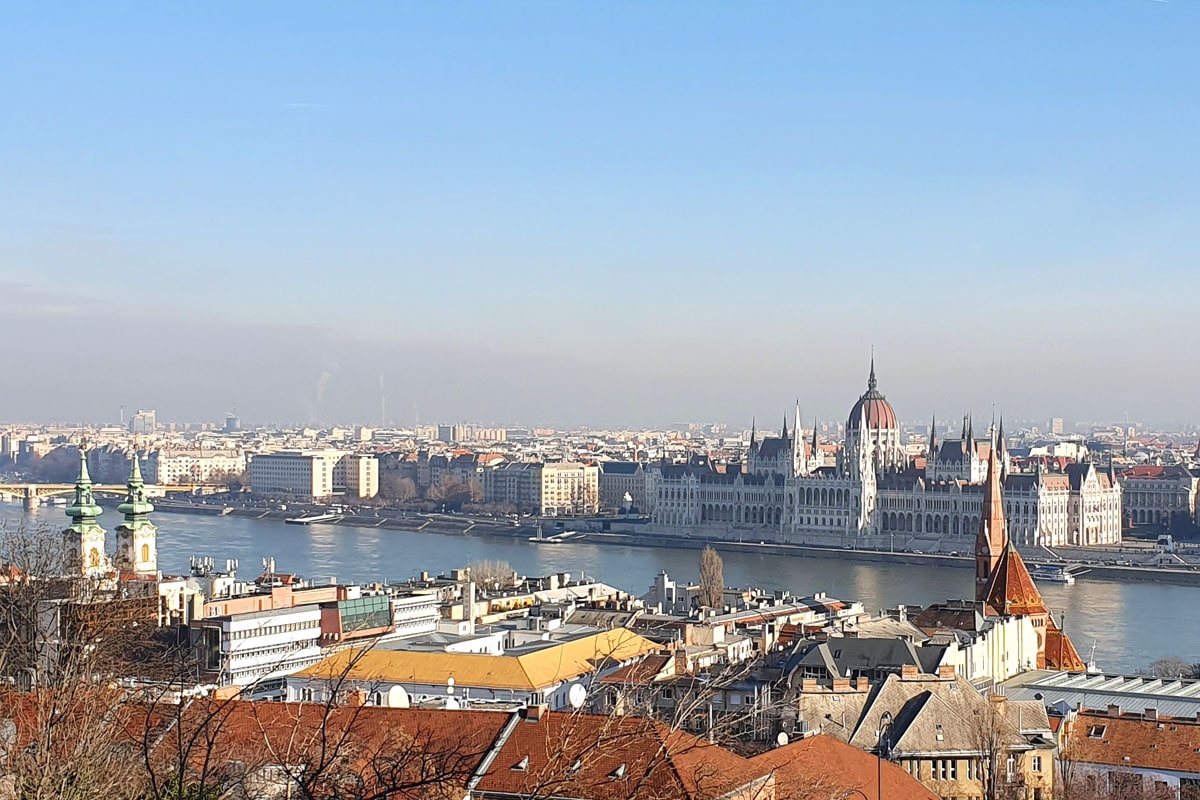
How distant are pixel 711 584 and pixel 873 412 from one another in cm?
1970

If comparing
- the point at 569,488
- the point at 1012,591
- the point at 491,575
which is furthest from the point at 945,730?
the point at 569,488

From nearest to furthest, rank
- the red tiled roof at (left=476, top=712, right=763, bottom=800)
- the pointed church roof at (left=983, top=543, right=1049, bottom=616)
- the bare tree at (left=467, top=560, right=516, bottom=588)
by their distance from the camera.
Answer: the red tiled roof at (left=476, top=712, right=763, bottom=800) < the pointed church roof at (left=983, top=543, right=1049, bottom=616) < the bare tree at (left=467, top=560, right=516, bottom=588)

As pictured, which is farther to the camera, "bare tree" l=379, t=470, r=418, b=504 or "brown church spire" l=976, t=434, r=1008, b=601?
"bare tree" l=379, t=470, r=418, b=504

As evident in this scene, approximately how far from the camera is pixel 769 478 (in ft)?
124

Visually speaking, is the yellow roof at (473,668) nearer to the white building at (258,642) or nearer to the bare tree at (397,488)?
the white building at (258,642)

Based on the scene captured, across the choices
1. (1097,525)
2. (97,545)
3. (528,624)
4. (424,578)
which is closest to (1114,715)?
(528,624)

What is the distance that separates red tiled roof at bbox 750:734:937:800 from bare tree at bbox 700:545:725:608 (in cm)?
991

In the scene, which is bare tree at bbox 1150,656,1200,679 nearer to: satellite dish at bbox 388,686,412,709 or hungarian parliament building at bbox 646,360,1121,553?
satellite dish at bbox 388,686,412,709

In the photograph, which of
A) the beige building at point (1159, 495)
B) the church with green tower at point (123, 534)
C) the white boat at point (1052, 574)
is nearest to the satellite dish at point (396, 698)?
the church with green tower at point (123, 534)

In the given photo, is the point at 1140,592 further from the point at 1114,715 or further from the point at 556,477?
the point at 556,477

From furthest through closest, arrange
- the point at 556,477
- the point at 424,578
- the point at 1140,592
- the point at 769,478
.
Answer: the point at 556,477 → the point at 769,478 → the point at 1140,592 → the point at 424,578

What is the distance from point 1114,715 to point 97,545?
29.5ft

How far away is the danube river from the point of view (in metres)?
18.8

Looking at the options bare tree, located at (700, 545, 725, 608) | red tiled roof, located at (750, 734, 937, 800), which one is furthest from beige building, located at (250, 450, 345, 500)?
red tiled roof, located at (750, 734, 937, 800)
